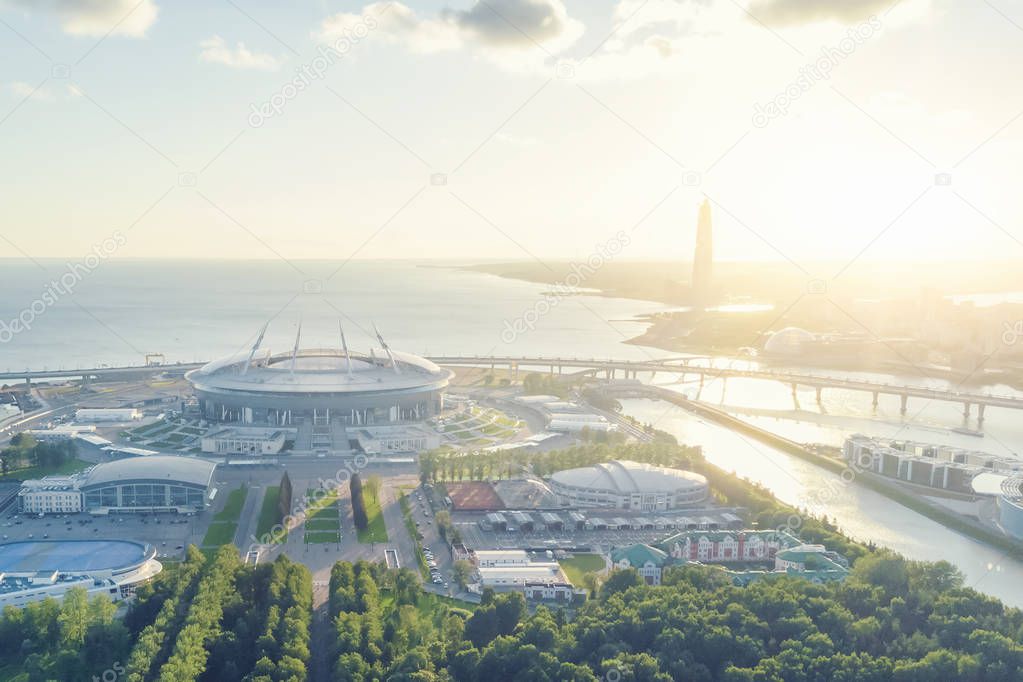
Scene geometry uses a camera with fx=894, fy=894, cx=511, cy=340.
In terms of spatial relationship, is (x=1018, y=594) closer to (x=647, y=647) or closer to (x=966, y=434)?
(x=647, y=647)

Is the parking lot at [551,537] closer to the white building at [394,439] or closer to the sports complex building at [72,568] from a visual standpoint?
the white building at [394,439]

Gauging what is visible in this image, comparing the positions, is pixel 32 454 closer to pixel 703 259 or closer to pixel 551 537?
pixel 551 537

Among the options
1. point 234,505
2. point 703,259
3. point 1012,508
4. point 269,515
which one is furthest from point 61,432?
point 703,259

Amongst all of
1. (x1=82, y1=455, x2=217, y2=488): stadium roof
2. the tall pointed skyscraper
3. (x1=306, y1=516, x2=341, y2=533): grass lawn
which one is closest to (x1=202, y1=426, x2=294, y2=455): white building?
(x1=82, y1=455, x2=217, y2=488): stadium roof


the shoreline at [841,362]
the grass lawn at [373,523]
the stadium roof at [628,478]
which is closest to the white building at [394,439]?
the grass lawn at [373,523]

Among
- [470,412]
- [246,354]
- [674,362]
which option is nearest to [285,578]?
[470,412]
